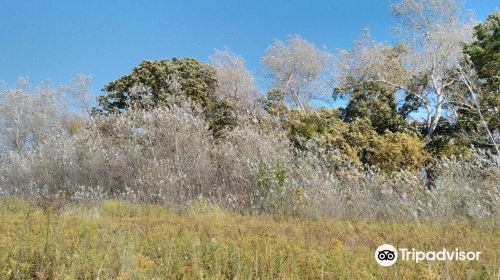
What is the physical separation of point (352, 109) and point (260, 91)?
34.1 ft

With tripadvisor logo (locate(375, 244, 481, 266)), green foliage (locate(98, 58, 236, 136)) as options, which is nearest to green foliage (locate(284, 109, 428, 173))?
tripadvisor logo (locate(375, 244, 481, 266))

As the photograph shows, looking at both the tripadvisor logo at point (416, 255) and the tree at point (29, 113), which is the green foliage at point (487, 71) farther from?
the tree at point (29, 113)

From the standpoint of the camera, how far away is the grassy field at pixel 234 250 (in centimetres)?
333

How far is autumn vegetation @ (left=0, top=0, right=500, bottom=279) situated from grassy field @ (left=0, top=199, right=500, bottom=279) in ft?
0.08

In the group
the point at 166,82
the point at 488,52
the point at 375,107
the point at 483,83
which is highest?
the point at 166,82

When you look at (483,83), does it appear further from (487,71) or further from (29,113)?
(29,113)

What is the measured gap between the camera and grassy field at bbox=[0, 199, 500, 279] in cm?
333

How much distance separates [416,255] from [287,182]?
4.18 meters

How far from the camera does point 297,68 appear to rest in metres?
29.2

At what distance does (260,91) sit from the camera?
25.8 m

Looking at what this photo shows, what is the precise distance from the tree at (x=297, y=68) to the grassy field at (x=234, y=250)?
22.7 metres

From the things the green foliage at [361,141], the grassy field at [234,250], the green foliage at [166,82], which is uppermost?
the green foliage at [166,82]

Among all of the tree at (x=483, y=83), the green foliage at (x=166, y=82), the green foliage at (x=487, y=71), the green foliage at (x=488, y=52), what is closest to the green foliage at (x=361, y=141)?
the tree at (x=483, y=83)

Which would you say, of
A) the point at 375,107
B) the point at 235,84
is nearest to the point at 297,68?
the point at 235,84
